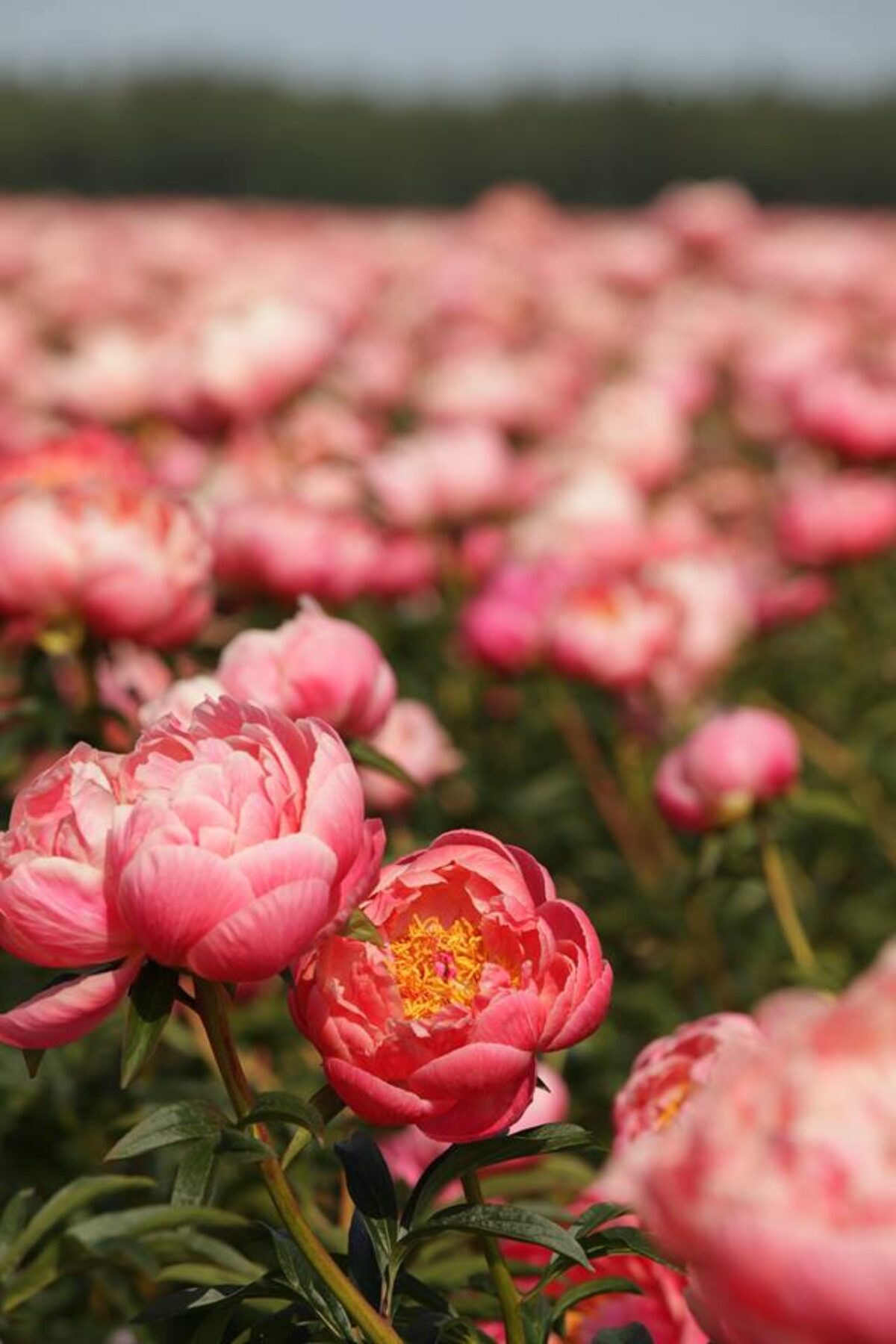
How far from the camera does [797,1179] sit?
0.53 metres

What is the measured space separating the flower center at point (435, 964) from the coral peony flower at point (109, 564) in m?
0.54

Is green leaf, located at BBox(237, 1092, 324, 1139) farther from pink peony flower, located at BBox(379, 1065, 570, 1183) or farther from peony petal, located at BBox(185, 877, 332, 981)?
pink peony flower, located at BBox(379, 1065, 570, 1183)

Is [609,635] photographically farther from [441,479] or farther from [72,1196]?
[72,1196]

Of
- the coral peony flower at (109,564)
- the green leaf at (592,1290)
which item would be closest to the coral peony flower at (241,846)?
the green leaf at (592,1290)

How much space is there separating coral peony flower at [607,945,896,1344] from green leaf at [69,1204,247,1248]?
8.6 inches

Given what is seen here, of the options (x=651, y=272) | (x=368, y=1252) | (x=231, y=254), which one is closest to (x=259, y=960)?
(x=368, y=1252)

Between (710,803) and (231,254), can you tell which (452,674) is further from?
(231,254)

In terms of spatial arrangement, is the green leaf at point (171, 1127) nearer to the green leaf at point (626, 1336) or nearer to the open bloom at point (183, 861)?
the open bloom at point (183, 861)

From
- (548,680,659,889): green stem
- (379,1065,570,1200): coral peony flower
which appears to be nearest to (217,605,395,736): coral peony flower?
(379,1065,570,1200): coral peony flower

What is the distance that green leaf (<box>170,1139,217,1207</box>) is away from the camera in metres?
0.75

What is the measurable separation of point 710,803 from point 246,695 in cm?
49

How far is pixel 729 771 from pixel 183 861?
30.6 inches

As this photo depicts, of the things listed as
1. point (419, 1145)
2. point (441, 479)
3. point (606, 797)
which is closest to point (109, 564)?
point (419, 1145)

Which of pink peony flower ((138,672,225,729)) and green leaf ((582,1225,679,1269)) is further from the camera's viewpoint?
pink peony flower ((138,672,225,729))
